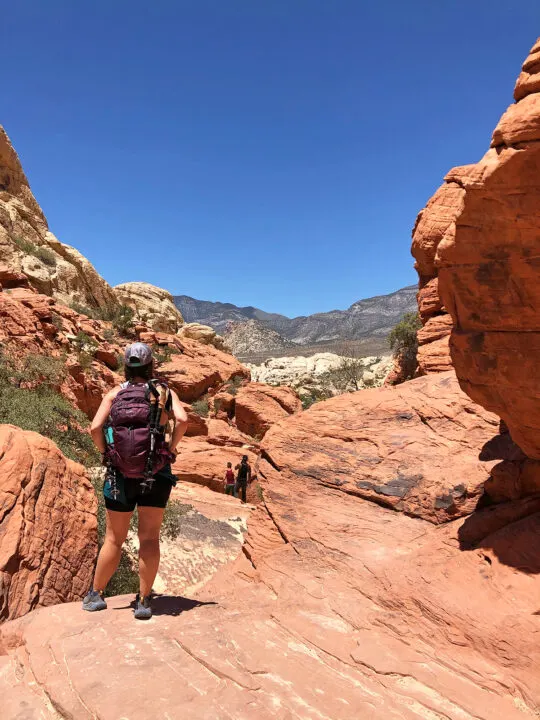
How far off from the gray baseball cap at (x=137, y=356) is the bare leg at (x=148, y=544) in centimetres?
115

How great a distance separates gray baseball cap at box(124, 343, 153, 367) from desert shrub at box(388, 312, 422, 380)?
18.1 m

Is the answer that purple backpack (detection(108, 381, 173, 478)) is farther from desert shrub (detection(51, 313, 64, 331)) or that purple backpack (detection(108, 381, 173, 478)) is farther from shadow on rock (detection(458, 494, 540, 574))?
desert shrub (detection(51, 313, 64, 331))

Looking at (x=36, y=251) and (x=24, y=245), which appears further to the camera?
(x=36, y=251)

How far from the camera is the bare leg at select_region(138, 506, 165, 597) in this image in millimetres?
3771

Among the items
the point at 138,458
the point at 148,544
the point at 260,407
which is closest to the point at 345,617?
the point at 148,544

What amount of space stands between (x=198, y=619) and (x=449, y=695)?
75.0 inches

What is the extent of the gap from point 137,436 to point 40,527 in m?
1.80

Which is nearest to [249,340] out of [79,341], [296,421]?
[79,341]

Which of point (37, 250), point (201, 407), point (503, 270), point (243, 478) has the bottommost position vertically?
point (243, 478)

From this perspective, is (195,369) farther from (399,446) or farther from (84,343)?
(399,446)

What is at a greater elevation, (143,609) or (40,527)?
(40,527)

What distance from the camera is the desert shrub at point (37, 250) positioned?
972 inches

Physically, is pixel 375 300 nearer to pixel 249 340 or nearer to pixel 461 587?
pixel 249 340

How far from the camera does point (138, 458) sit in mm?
3613
